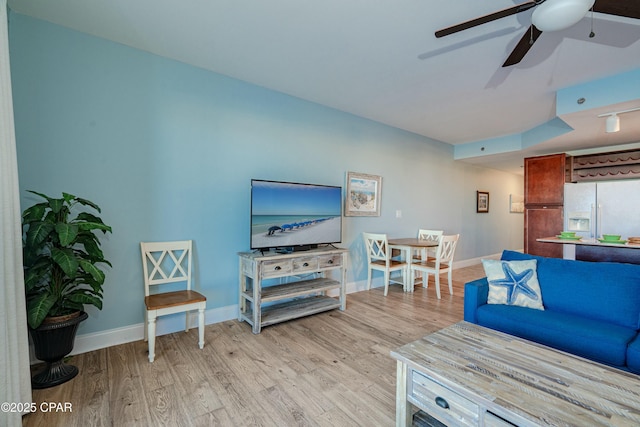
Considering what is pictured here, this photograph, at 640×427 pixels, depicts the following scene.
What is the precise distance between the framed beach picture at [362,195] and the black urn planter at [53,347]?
3116mm

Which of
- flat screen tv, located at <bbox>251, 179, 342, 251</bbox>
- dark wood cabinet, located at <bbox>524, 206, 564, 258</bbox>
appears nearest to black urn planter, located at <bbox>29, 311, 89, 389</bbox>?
flat screen tv, located at <bbox>251, 179, 342, 251</bbox>

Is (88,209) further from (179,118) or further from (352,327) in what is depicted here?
(352,327)

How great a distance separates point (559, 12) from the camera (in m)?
1.44

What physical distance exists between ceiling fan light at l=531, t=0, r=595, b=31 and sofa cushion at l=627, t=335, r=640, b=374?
190cm

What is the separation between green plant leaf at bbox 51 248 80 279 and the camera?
1.82 metres

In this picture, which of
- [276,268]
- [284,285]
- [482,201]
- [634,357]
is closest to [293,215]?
[276,268]

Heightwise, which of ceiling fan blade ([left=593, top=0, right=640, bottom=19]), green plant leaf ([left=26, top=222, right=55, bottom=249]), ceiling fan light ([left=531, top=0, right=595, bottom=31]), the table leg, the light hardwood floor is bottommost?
the light hardwood floor

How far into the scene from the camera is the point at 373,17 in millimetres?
2090

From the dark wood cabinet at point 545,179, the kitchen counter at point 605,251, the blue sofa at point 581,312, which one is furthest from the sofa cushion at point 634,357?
the dark wood cabinet at point 545,179

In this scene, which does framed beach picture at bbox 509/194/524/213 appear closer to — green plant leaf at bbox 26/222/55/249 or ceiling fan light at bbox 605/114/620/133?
ceiling fan light at bbox 605/114/620/133

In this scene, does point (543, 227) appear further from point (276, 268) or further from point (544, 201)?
point (276, 268)

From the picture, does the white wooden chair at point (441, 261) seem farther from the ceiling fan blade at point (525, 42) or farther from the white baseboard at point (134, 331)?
the white baseboard at point (134, 331)

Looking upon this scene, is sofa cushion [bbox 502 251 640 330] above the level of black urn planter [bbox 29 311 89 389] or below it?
above

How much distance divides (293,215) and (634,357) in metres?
2.80
